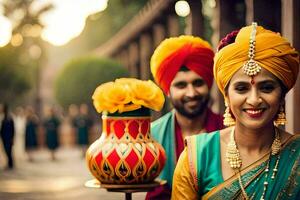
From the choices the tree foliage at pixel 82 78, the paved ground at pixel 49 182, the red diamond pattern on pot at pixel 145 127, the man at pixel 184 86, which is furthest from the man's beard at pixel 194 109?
the tree foliage at pixel 82 78

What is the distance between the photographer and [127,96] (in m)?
4.50

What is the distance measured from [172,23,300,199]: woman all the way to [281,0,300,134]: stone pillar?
338cm

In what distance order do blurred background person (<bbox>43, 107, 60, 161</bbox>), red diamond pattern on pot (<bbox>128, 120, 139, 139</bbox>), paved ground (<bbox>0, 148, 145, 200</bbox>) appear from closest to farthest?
red diamond pattern on pot (<bbox>128, 120, 139, 139</bbox>) < paved ground (<bbox>0, 148, 145, 200</bbox>) < blurred background person (<bbox>43, 107, 60, 161</bbox>)

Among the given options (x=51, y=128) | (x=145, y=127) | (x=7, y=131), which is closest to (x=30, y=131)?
(x=51, y=128)

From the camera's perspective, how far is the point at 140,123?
15.0ft

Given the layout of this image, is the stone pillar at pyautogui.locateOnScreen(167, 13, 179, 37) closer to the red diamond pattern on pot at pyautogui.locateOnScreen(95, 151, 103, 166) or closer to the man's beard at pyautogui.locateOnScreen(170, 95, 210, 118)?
the man's beard at pyautogui.locateOnScreen(170, 95, 210, 118)

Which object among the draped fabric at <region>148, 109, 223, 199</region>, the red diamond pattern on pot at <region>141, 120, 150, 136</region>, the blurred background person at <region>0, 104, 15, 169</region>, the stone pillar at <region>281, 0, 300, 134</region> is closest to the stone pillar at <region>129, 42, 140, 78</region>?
the blurred background person at <region>0, 104, 15, 169</region>

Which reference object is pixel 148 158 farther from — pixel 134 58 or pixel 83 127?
pixel 134 58

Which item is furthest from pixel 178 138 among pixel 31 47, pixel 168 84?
pixel 31 47

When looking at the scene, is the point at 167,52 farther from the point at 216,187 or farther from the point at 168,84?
the point at 216,187

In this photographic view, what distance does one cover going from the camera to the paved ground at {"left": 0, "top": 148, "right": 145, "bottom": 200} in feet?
44.2

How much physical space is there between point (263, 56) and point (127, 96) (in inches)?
42.3

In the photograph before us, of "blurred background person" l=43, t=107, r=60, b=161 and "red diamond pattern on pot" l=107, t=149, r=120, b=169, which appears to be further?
"blurred background person" l=43, t=107, r=60, b=161

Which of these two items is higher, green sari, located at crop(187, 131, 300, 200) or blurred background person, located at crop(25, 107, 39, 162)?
green sari, located at crop(187, 131, 300, 200)
